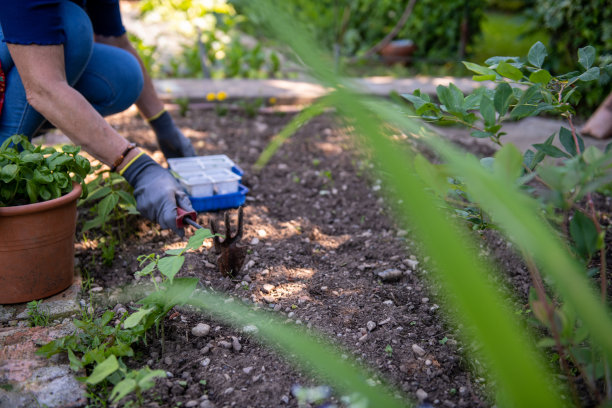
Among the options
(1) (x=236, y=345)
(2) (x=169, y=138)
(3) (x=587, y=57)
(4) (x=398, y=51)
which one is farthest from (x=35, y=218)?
(4) (x=398, y=51)

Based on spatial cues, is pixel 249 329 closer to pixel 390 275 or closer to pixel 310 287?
pixel 310 287

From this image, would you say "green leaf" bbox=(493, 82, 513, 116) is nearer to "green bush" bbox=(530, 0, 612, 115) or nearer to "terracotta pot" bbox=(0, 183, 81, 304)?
"terracotta pot" bbox=(0, 183, 81, 304)

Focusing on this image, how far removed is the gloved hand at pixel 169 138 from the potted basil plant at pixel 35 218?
0.81 meters

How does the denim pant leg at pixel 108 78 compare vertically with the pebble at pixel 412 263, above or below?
above

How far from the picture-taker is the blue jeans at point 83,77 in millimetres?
1770

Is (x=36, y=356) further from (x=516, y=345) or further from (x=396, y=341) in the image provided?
(x=516, y=345)

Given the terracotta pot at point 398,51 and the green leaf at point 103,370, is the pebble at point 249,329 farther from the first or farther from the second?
the terracotta pot at point 398,51

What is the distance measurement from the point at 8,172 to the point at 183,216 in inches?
19.8

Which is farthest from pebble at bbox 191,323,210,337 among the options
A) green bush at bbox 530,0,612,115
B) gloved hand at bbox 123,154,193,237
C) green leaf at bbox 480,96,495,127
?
green bush at bbox 530,0,612,115

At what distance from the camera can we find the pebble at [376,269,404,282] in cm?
168

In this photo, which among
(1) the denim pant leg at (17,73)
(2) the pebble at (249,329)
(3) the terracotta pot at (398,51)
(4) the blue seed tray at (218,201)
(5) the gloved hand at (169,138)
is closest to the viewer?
(2) the pebble at (249,329)

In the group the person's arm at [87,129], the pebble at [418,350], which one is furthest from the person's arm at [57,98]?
the pebble at [418,350]

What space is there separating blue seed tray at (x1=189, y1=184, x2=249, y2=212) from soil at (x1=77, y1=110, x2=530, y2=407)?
0.04 meters

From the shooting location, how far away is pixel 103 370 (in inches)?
44.4
